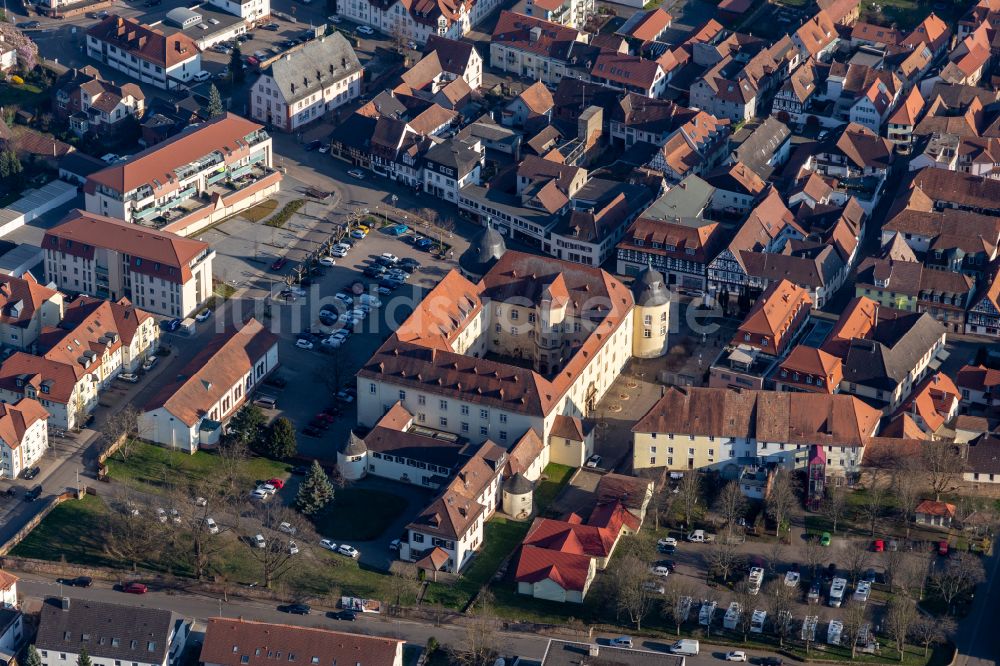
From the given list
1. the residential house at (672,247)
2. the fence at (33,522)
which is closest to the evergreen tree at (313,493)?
the fence at (33,522)

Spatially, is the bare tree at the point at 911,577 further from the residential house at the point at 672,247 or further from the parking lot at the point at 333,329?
the parking lot at the point at 333,329

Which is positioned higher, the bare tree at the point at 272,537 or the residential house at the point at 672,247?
the residential house at the point at 672,247

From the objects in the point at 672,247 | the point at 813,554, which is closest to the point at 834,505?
the point at 813,554

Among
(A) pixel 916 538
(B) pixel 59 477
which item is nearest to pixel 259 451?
(B) pixel 59 477

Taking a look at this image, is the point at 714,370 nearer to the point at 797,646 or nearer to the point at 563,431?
the point at 563,431

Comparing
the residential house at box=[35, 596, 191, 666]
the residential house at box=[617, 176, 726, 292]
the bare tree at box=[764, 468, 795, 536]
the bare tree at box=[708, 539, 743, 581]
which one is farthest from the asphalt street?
the residential house at box=[617, 176, 726, 292]

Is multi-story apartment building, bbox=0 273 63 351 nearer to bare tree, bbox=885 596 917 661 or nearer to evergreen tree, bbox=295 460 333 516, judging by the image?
evergreen tree, bbox=295 460 333 516

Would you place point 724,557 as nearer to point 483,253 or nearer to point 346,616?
point 346,616
